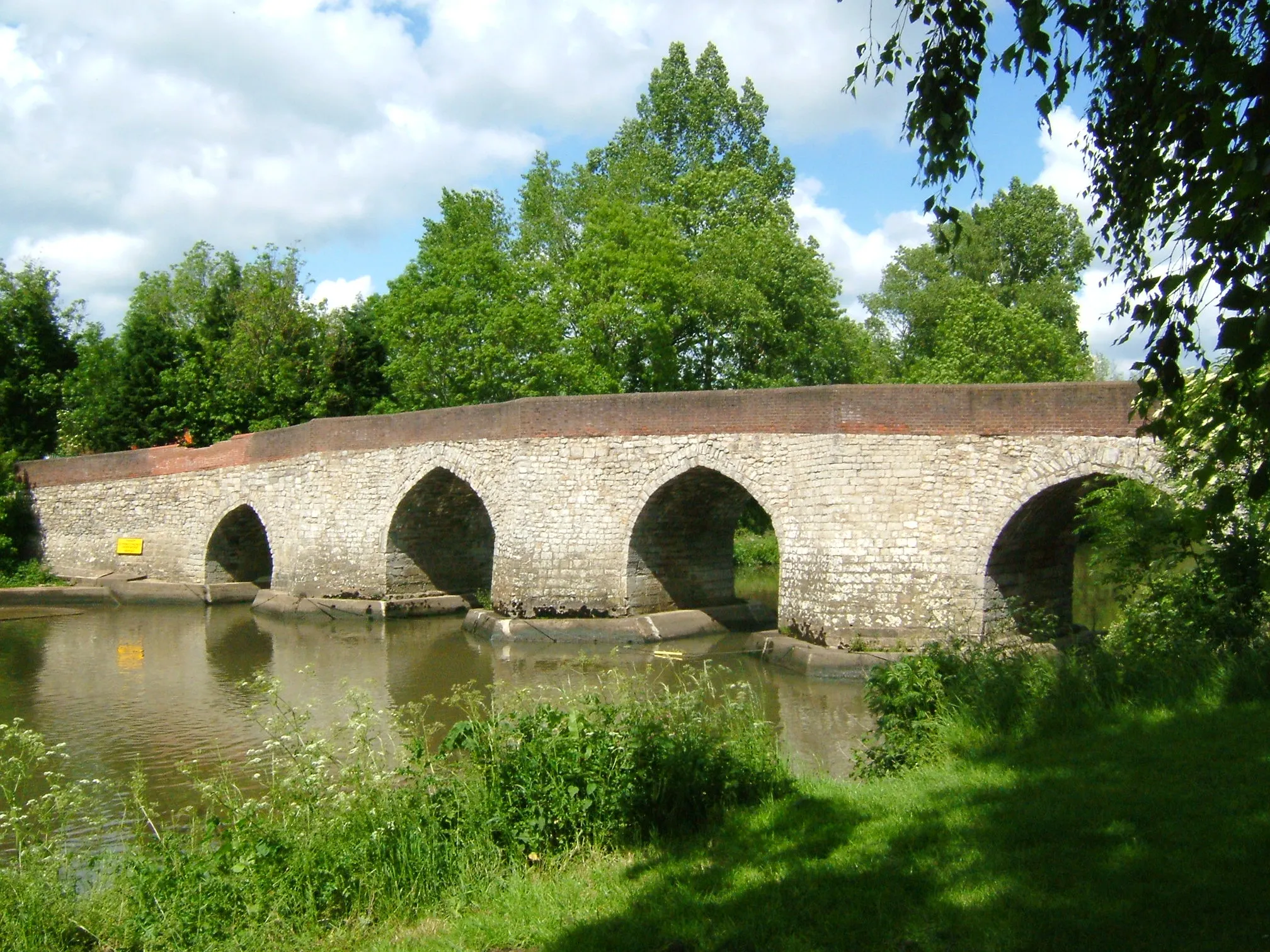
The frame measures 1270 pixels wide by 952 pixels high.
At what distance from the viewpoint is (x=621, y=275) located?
90.9 feet

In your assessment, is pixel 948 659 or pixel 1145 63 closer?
pixel 1145 63

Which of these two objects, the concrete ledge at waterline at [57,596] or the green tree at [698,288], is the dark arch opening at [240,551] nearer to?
the concrete ledge at waterline at [57,596]

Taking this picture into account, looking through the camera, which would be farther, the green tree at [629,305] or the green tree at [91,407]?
the green tree at [91,407]

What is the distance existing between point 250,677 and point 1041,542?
35.9ft

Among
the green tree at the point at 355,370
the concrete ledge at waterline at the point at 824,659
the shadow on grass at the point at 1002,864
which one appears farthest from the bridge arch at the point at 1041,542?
the green tree at the point at 355,370

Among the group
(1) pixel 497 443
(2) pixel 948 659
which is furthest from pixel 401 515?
(2) pixel 948 659

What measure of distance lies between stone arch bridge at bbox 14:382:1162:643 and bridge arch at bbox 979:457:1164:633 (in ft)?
0.11

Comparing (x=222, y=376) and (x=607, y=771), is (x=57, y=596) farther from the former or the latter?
(x=607, y=771)

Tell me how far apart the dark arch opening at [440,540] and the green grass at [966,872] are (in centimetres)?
1562

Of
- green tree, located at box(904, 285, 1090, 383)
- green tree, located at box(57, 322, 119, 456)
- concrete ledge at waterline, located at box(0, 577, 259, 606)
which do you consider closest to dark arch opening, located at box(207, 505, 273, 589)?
concrete ledge at waterline, located at box(0, 577, 259, 606)

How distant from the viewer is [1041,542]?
15422 mm

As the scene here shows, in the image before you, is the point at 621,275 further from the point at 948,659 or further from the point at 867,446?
the point at 948,659

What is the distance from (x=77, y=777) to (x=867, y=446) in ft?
32.5

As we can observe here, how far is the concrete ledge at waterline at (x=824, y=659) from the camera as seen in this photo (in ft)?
47.6
